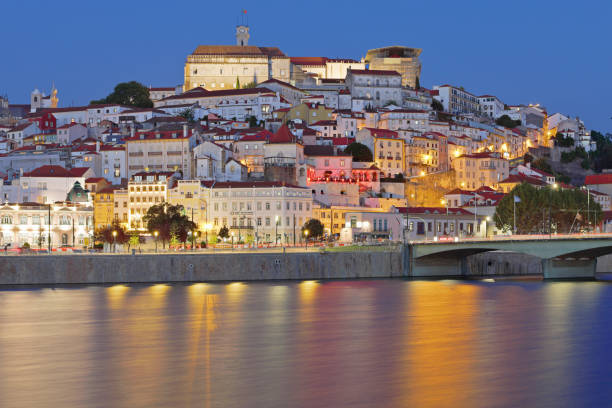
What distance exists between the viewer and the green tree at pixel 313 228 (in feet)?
258

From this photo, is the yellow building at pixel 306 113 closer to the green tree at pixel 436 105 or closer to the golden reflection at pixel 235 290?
the green tree at pixel 436 105

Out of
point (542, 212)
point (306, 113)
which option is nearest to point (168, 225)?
point (542, 212)

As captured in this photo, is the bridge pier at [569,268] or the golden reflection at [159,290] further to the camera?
the bridge pier at [569,268]

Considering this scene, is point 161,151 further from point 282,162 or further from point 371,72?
point 371,72

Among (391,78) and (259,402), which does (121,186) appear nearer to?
(391,78)

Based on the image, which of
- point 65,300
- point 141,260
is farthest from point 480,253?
point 65,300

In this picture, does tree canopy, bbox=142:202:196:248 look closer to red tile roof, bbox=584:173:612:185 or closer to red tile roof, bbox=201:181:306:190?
red tile roof, bbox=201:181:306:190

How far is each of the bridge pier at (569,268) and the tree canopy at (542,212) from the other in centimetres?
952

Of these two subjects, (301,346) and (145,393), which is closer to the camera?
(145,393)

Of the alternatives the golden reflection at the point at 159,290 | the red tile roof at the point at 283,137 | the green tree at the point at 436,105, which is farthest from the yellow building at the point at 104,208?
the green tree at the point at 436,105

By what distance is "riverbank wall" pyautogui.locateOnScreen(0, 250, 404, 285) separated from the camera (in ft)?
184

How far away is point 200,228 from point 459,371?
173 ft

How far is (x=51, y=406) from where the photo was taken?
2597 cm

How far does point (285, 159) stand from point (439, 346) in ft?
181
